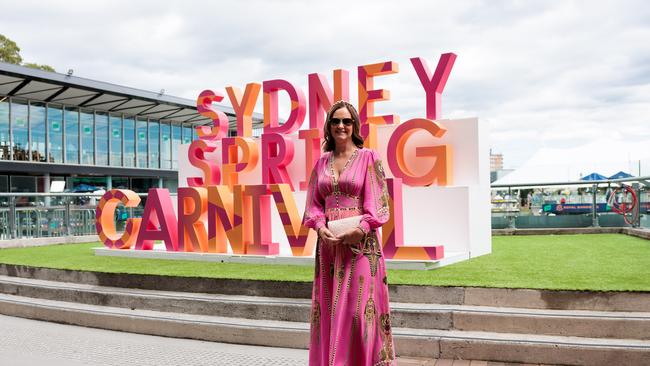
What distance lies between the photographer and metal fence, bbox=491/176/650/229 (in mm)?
13820

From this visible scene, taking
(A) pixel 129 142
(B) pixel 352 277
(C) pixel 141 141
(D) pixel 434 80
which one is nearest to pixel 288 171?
(D) pixel 434 80

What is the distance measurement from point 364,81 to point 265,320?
5047 millimetres

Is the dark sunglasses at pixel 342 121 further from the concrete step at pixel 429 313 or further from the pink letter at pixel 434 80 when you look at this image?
the pink letter at pixel 434 80

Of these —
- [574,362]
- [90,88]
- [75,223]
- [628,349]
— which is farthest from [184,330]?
[90,88]

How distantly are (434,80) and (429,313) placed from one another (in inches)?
202

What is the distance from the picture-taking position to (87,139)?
31.0m

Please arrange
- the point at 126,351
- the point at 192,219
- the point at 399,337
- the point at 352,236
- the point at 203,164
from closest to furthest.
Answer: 1. the point at 352,236
2. the point at 399,337
3. the point at 126,351
4. the point at 192,219
5. the point at 203,164

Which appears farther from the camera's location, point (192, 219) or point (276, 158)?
point (276, 158)

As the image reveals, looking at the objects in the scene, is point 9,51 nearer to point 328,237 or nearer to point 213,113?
point 213,113

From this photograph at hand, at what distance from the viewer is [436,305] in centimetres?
636

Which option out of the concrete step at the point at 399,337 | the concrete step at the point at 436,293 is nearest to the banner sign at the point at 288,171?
the concrete step at the point at 436,293

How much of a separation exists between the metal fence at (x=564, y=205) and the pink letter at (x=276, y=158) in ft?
21.1

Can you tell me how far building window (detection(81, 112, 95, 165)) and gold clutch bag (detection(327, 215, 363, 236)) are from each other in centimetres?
2898

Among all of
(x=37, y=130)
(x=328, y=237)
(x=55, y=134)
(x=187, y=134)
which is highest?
(x=187, y=134)
